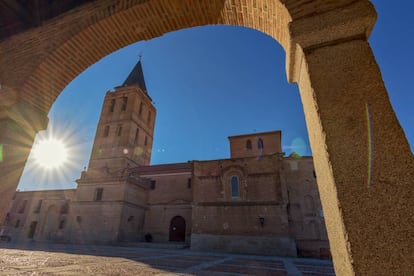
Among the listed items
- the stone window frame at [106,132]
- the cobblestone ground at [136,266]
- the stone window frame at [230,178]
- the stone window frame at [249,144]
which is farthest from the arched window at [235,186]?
the stone window frame at [106,132]

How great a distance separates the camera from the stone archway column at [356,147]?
1028 mm

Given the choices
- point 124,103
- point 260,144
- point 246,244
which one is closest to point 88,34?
point 246,244

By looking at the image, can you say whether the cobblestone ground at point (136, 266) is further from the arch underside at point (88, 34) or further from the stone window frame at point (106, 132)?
the stone window frame at point (106, 132)

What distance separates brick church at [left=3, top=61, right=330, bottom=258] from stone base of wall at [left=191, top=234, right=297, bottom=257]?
7cm

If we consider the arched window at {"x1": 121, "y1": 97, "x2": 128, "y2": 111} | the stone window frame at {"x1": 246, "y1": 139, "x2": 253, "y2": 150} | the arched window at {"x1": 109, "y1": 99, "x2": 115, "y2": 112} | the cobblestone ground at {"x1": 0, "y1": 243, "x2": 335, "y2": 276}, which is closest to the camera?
the cobblestone ground at {"x1": 0, "y1": 243, "x2": 335, "y2": 276}

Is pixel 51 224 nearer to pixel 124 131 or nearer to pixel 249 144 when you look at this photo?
pixel 124 131

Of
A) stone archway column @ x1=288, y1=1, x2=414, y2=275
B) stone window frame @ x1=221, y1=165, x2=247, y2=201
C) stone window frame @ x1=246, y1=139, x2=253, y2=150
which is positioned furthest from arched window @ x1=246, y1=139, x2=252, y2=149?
stone archway column @ x1=288, y1=1, x2=414, y2=275

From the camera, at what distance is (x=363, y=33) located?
5.05ft

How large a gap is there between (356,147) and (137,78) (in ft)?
128

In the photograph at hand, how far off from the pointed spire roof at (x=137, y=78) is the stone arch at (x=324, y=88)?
34057mm

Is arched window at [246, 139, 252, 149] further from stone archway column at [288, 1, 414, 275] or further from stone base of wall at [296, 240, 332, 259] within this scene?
stone archway column at [288, 1, 414, 275]

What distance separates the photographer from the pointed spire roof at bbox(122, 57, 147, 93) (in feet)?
116

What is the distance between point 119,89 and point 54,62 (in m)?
33.4

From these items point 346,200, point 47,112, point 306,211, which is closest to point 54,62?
point 47,112
